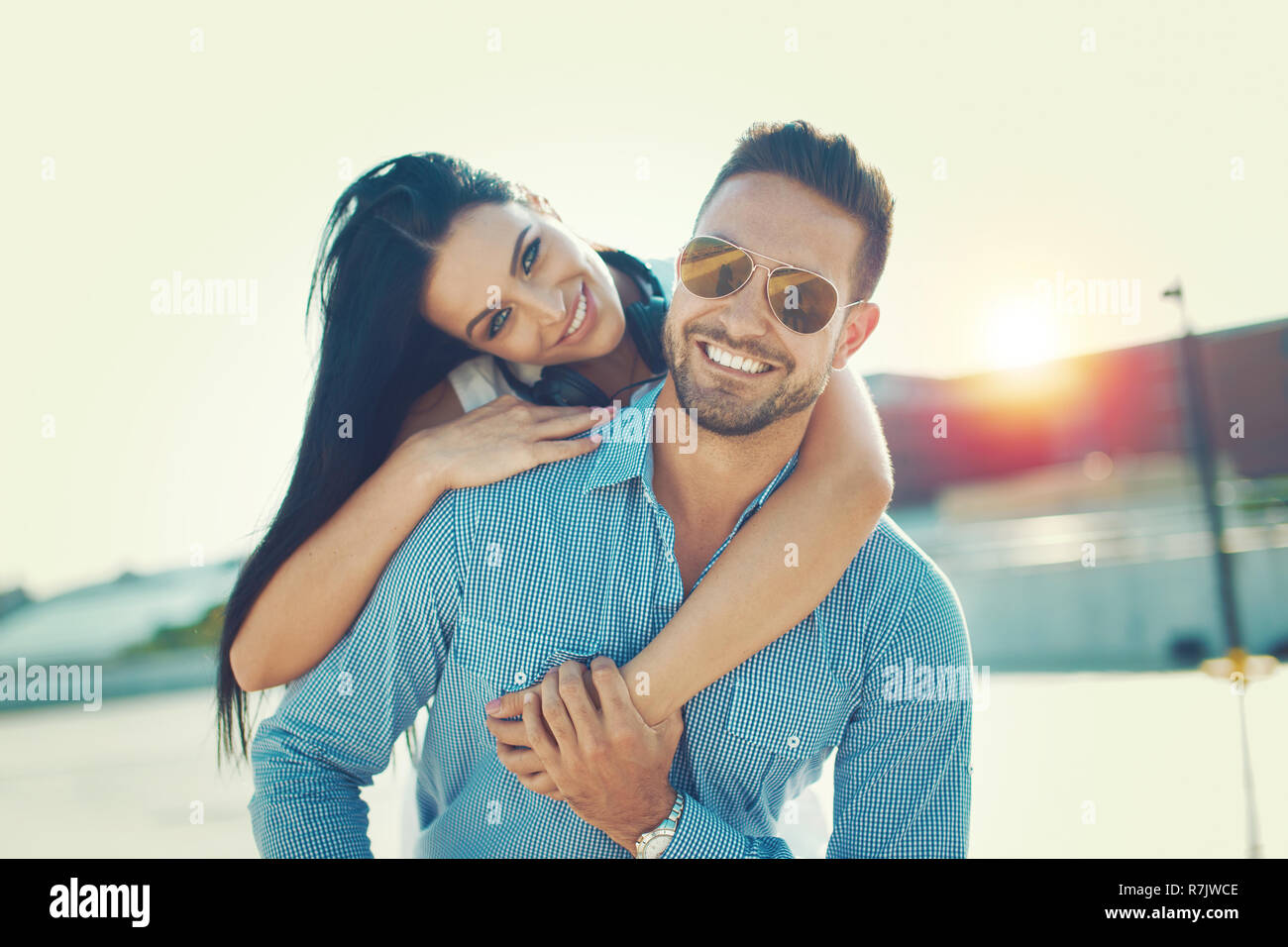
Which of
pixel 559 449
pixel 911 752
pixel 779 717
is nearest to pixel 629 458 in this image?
pixel 559 449

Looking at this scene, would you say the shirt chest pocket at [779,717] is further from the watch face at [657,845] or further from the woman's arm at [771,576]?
the watch face at [657,845]

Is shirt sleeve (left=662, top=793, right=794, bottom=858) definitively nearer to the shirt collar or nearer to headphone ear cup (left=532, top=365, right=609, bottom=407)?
the shirt collar

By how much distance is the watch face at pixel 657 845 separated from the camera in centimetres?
195

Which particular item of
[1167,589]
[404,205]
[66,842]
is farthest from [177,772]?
[1167,589]

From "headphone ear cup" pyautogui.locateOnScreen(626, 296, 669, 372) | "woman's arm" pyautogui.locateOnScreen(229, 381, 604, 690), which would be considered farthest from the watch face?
"headphone ear cup" pyautogui.locateOnScreen(626, 296, 669, 372)

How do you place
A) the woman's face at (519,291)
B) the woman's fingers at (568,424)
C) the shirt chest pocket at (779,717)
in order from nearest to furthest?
the shirt chest pocket at (779,717) → the woman's fingers at (568,424) → the woman's face at (519,291)

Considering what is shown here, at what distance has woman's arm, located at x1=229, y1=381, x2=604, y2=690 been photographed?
2178mm

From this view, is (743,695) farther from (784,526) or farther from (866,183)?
(866,183)

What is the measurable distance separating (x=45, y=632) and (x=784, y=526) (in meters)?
33.3

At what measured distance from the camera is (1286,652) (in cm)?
1884

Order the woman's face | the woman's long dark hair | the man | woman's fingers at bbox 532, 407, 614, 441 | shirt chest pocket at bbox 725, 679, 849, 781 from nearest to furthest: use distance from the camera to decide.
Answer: the man → shirt chest pocket at bbox 725, 679, 849, 781 → woman's fingers at bbox 532, 407, 614, 441 → the woman's long dark hair → the woman's face

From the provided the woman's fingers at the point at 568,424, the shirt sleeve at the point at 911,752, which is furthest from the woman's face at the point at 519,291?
the shirt sleeve at the point at 911,752

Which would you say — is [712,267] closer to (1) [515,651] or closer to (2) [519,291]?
(2) [519,291]
